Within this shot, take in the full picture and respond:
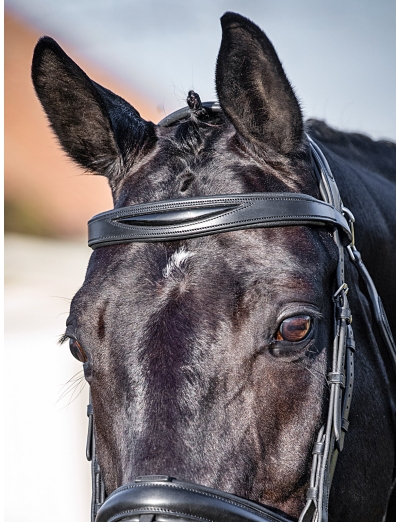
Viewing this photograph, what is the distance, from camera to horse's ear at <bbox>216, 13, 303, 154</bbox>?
2023 millimetres

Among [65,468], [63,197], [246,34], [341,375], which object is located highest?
[63,197]

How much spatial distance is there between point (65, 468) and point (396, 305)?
11.6 feet

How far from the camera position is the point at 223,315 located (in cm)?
187

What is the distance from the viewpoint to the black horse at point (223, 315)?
182 cm

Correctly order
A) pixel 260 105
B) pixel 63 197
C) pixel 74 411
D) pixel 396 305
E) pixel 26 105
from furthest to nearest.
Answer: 1. pixel 63 197
2. pixel 26 105
3. pixel 74 411
4. pixel 396 305
5. pixel 260 105

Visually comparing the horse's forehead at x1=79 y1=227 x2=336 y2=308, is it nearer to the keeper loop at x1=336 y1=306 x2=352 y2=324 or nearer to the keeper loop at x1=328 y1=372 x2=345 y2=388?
the keeper loop at x1=336 y1=306 x2=352 y2=324

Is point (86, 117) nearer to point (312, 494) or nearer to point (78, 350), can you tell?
point (78, 350)

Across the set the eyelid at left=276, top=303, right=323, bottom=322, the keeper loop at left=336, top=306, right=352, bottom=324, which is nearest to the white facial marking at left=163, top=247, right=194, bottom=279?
the eyelid at left=276, top=303, right=323, bottom=322

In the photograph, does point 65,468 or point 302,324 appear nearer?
point 302,324

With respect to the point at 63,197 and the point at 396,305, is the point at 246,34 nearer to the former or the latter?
the point at 396,305

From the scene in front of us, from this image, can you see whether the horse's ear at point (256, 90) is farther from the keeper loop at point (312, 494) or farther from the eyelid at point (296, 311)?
the keeper loop at point (312, 494)

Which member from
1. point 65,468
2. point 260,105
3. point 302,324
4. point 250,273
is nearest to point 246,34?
point 260,105

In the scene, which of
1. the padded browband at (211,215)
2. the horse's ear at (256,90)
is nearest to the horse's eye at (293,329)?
the padded browband at (211,215)

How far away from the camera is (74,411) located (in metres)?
5.78
